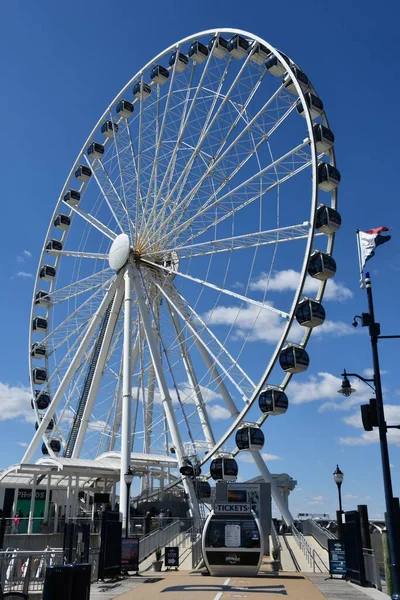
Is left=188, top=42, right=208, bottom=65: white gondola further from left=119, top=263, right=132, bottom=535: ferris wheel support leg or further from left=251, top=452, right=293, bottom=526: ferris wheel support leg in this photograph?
left=251, top=452, right=293, bottom=526: ferris wheel support leg

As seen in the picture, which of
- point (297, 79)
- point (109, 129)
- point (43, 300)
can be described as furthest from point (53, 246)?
point (297, 79)

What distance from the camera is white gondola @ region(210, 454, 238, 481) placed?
2780cm

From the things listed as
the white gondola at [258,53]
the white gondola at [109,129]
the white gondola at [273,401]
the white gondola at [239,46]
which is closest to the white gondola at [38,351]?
the white gondola at [109,129]

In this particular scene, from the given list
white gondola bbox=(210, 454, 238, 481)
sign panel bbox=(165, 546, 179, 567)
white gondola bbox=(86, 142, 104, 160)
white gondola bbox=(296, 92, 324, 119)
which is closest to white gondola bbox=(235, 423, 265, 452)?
white gondola bbox=(210, 454, 238, 481)

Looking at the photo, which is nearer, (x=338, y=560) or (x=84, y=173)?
(x=338, y=560)

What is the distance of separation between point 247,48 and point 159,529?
23.3 meters

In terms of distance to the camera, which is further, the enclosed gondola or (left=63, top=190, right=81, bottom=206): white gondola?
(left=63, top=190, right=81, bottom=206): white gondola

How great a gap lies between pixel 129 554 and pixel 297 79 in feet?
69.3

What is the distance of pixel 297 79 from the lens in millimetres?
28672

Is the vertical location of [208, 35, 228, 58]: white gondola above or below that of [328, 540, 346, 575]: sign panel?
above

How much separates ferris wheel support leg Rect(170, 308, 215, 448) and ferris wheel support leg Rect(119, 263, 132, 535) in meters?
2.41

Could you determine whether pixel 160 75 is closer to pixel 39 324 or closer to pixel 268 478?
pixel 39 324

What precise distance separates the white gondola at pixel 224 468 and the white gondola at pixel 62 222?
20.8 meters

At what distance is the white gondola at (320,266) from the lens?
1017 inches
